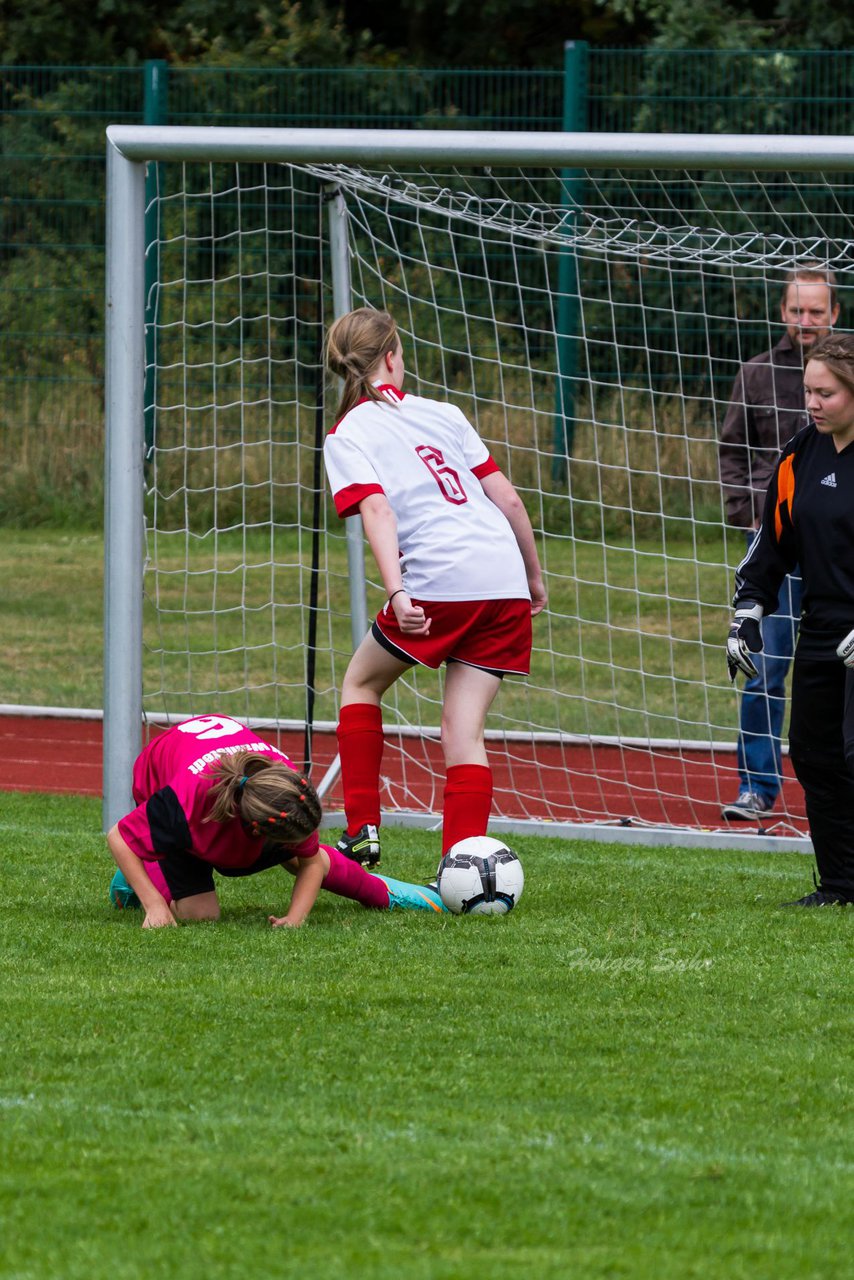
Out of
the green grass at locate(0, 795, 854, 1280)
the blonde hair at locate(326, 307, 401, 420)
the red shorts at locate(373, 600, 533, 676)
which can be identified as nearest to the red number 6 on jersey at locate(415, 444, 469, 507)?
the blonde hair at locate(326, 307, 401, 420)

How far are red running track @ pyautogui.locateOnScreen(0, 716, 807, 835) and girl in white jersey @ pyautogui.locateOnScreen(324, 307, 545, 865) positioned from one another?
5.88 ft

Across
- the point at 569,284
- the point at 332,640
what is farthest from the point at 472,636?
the point at 569,284

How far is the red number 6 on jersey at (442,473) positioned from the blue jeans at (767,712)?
2.24m

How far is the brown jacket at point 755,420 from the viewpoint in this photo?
7.87m

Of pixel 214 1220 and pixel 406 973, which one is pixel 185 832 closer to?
pixel 406 973

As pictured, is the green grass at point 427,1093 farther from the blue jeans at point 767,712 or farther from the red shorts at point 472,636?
the blue jeans at point 767,712

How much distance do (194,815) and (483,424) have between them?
6.89 metres

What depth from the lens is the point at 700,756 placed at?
907 centimetres

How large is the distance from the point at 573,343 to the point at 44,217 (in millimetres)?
4322

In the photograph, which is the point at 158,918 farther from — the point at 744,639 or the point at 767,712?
the point at 767,712

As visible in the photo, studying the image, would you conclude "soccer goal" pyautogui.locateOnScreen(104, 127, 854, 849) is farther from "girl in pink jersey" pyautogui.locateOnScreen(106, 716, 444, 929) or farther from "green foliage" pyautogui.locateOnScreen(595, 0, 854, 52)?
Result: "green foliage" pyautogui.locateOnScreen(595, 0, 854, 52)

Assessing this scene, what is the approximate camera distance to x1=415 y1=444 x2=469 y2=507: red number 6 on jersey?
19.3ft

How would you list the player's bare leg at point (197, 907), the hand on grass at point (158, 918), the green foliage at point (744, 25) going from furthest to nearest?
the green foliage at point (744, 25)
the player's bare leg at point (197, 907)
the hand on grass at point (158, 918)

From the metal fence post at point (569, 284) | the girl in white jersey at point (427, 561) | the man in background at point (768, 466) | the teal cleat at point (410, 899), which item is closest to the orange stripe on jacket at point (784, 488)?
the girl in white jersey at point (427, 561)
